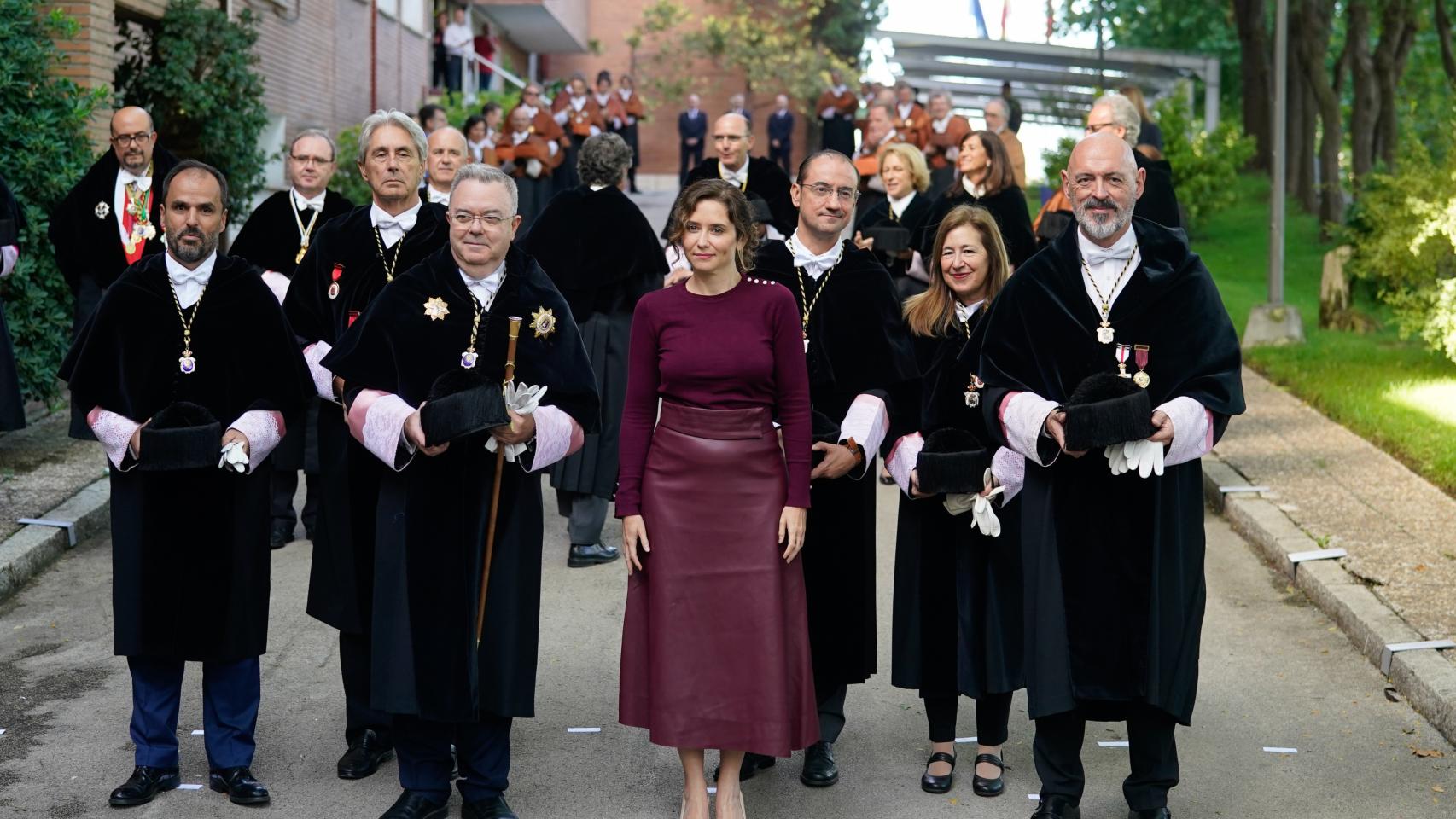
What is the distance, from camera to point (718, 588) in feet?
17.5

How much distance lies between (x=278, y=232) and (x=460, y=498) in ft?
11.3

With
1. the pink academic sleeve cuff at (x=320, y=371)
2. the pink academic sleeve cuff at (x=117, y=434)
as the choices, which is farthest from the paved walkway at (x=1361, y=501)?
the pink academic sleeve cuff at (x=117, y=434)

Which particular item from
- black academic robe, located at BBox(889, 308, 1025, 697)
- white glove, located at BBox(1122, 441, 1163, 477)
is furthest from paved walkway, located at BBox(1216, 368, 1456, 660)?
white glove, located at BBox(1122, 441, 1163, 477)

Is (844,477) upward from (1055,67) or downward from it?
downward

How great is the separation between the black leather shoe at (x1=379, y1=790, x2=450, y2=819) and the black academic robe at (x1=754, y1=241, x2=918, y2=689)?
4.47 ft

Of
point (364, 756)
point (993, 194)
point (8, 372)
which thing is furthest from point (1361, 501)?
point (8, 372)

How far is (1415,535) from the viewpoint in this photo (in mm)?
9336

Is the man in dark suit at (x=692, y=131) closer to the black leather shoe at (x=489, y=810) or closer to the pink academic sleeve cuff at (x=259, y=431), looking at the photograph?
the pink academic sleeve cuff at (x=259, y=431)

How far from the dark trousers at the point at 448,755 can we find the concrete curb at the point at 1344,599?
3.57m

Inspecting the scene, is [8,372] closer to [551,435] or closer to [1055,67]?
[551,435]

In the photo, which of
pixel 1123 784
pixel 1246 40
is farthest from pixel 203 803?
pixel 1246 40

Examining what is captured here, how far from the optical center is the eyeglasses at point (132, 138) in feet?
31.4

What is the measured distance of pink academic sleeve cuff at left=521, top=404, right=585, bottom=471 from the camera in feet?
18.0

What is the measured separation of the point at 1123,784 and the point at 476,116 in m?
16.1
